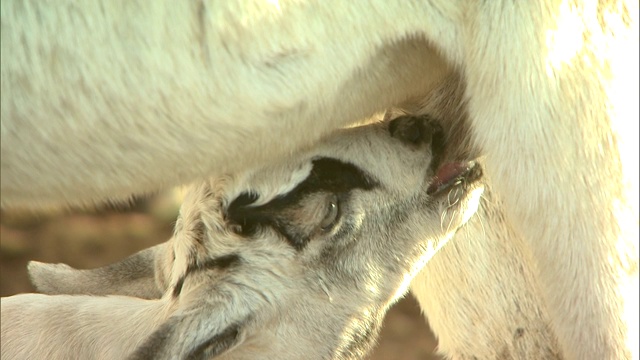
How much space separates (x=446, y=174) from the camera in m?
3.00

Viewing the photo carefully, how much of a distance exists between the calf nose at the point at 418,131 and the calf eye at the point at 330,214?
24 centimetres

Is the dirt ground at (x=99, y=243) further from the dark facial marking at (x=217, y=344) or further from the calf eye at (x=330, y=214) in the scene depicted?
the dark facial marking at (x=217, y=344)

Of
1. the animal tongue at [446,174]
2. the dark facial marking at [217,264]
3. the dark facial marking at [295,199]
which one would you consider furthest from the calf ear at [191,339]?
the animal tongue at [446,174]

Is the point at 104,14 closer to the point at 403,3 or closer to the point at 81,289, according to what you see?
the point at 403,3

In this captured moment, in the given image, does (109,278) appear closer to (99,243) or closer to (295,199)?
(295,199)

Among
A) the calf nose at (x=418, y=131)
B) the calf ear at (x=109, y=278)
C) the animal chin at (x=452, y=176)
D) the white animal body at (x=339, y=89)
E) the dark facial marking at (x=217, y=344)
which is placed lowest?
the calf ear at (x=109, y=278)

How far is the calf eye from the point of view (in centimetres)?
A: 292

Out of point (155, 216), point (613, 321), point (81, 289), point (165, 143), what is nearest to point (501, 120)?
point (613, 321)

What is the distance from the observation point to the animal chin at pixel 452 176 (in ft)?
9.78

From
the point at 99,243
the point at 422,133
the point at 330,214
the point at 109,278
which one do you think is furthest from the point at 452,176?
the point at 99,243

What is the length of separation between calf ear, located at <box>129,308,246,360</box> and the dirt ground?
2702 millimetres

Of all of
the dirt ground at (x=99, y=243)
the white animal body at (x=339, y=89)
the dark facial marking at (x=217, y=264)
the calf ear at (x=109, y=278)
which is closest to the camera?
the white animal body at (x=339, y=89)

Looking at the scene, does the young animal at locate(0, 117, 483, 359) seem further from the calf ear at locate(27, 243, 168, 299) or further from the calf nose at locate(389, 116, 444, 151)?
the calf ear at locate(27, 243, 168, 299)

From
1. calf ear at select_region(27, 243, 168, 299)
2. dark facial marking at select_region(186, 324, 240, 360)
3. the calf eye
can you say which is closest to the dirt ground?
calf ear at select_region(27, 243, 168, 299)
